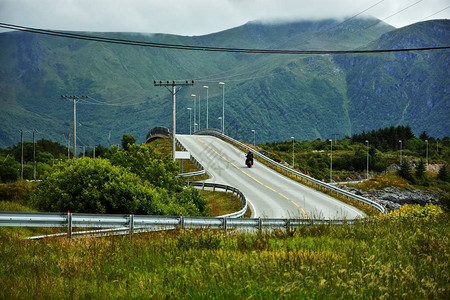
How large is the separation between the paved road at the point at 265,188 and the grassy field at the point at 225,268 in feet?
36.3

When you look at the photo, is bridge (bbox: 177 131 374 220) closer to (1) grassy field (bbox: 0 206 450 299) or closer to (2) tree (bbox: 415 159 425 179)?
(1) grassy field (bbox: 0 206 450 299)

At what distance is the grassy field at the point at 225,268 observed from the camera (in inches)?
243

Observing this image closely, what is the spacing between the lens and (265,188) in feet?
159

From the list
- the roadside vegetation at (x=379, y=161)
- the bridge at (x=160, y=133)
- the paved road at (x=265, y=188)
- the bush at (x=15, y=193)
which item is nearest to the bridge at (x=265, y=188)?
the paved road at (x=265, y=188)

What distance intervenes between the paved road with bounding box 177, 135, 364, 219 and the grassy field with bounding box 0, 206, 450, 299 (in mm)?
11073

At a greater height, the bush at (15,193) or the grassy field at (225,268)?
the grassy field at (225,268)

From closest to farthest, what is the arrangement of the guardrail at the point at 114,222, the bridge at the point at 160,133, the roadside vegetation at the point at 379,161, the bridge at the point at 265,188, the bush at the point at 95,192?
the guardrail at the point at 114,222, the bush at the point at 95,192, the bridge at the point at 265,188, the bridge at the point at 160,133, the roadside vegetation at the point at 379,161

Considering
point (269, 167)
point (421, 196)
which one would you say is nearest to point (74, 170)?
point (269, 167)

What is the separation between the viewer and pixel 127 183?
23.1 meters

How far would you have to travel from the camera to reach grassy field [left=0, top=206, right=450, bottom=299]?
20.3 feet

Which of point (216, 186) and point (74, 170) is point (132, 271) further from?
point (216, 186)

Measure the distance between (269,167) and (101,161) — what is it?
4188 cm

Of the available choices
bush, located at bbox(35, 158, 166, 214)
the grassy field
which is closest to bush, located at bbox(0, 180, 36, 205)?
bush, located at bbox(35, 158, 166, 214)

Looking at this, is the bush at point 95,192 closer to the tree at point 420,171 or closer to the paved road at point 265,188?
the paved road at point 265,188
